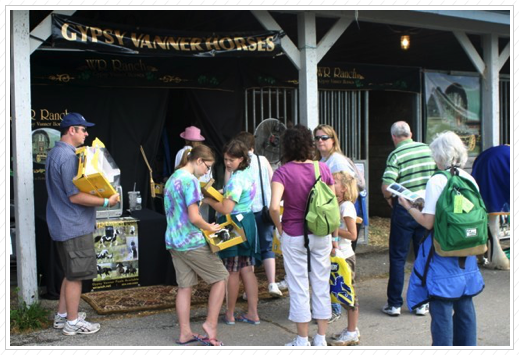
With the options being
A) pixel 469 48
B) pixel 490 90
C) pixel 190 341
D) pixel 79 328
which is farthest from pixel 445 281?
pixel 490 90

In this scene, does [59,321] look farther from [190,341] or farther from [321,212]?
[321,212]

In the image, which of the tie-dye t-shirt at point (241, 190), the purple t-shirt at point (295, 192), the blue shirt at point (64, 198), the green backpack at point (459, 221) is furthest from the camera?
the tie-dye t-shirt at point (241, 190)

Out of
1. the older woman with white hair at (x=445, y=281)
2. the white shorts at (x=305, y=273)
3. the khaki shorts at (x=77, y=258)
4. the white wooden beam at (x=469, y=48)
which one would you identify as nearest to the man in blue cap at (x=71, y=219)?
the khaki shorts at (x=77, y=258)

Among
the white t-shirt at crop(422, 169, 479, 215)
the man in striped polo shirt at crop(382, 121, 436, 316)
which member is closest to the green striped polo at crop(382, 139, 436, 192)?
the man in striped polo shirt at crop(382, 121, 436, 316)

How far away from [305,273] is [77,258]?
1.81 meters

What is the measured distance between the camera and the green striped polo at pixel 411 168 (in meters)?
5.46

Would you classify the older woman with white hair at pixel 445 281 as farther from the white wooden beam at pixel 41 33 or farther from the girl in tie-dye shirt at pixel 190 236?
the white wooden beam at pixel 41 33

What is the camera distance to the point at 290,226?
174 inches

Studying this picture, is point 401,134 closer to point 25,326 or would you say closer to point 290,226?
point 290,226

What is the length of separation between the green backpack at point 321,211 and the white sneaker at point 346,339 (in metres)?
0.92

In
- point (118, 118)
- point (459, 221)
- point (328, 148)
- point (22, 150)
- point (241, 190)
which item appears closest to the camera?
point (459, 221)

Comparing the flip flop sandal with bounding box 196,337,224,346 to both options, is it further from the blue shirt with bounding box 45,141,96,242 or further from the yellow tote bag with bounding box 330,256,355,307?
the blue shirt with bounding box 45,141,96,242

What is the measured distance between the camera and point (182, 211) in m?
4.54

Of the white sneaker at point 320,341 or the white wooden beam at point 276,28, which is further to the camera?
the white wooden beam at point 276,28
